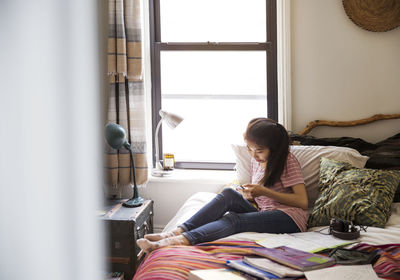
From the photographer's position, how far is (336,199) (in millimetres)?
1963

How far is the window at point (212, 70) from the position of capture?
2.90 m

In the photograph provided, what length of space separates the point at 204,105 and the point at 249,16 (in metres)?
0.74

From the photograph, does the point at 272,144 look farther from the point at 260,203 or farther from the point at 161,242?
the point at 161,242

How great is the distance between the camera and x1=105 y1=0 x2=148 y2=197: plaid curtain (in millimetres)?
2703

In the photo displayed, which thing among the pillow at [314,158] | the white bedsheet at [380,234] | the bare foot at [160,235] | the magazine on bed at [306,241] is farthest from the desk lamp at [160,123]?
the magazine on bed at [306,241]

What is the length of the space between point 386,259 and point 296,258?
0.32 m

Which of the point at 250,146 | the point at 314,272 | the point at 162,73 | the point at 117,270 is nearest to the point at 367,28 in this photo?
the point at 250,146

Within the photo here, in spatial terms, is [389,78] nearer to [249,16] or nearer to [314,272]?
[249,16]

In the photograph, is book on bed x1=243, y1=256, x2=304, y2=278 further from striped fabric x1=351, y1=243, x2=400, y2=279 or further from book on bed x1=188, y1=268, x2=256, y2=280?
striped fabric x1=351, y1=243, x2=400, y2=279

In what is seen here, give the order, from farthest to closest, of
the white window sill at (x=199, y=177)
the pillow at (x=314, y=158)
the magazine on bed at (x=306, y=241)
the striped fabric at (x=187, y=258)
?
the white window sill at (x=199, y=177)
the pillow at (x=314, y=158)
the magazine on bed at (x=306, y=241)
the striped fabric at (x=187, y=258)

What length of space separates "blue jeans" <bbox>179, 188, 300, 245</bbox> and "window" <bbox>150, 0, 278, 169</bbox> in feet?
3.45

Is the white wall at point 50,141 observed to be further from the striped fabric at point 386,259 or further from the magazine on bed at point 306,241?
the magazine on bed at point 306,241

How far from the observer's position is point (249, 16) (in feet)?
9.50

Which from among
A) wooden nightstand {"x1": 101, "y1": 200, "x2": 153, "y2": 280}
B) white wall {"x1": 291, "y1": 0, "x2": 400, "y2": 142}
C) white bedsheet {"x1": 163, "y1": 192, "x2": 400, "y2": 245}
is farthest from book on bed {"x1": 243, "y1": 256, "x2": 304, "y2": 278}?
white wall {"x1": 291, "y1": 0, "x2": 400, "y2": 142}
